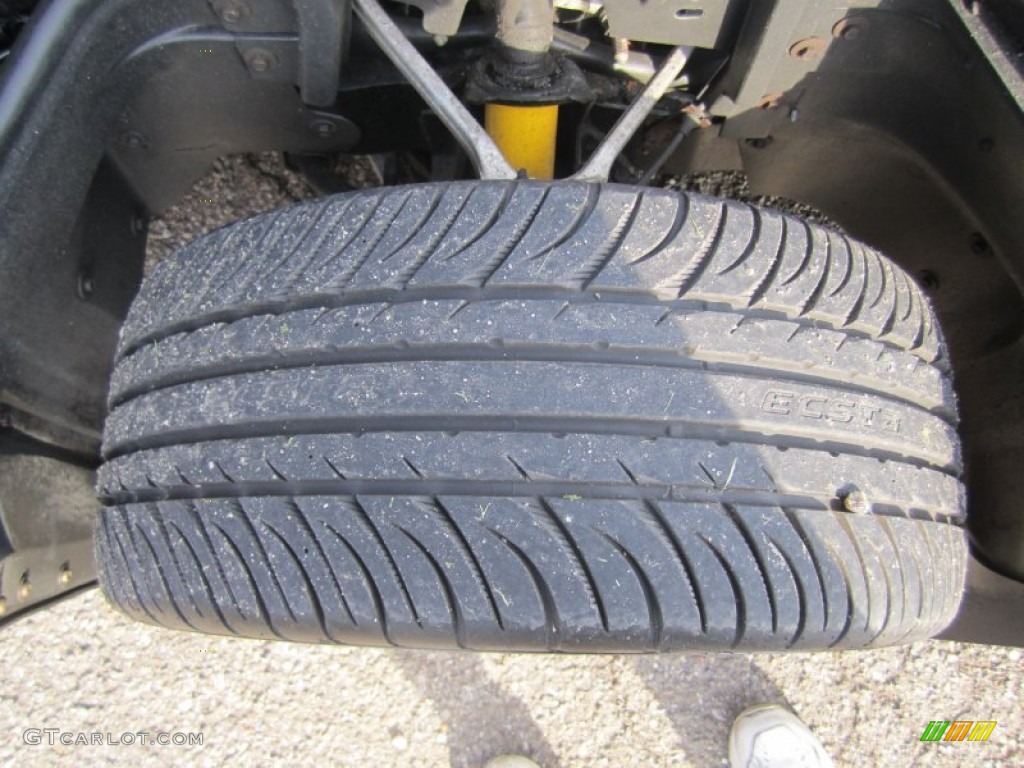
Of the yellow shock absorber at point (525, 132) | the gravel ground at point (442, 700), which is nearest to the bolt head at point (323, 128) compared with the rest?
the yellow shock absorber at point (525, 132)

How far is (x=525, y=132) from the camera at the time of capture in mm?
1537

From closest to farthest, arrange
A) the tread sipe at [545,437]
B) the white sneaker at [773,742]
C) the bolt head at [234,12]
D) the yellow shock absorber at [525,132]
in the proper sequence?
the tread sipe at [545,437] → the bolt head at [234,12] → the yellow shock absorber at [525,132] → the white sneaker at [773,742]

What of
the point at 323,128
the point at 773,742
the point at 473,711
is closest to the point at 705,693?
the point at 773,742

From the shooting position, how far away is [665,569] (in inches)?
40.9

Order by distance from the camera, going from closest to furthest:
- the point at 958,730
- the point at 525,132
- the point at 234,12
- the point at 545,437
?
the point at 545,437, the point at 234,12, the point at 525,132, the point at 958,730

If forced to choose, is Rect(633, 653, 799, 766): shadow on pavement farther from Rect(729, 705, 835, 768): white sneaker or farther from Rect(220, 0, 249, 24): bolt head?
Rect(220, 0, 249, 24): bolt head

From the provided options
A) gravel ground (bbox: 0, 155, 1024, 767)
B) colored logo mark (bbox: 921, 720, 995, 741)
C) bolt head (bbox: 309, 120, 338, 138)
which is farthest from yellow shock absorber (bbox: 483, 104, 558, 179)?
colored logo mark (bbox: 921, 720, 995, 741)

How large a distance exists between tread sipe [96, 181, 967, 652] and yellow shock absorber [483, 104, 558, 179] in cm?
42

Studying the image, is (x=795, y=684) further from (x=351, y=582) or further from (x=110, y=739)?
(x=110, y=739)

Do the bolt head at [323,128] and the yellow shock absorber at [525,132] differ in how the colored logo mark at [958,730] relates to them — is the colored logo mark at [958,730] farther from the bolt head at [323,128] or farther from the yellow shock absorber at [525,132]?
the bolt head at [323,128]

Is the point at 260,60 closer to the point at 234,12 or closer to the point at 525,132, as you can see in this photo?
the point at 234,12

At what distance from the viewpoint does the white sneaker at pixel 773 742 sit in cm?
198

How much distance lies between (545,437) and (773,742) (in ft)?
4.49

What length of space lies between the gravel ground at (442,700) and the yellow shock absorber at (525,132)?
3.96ft
